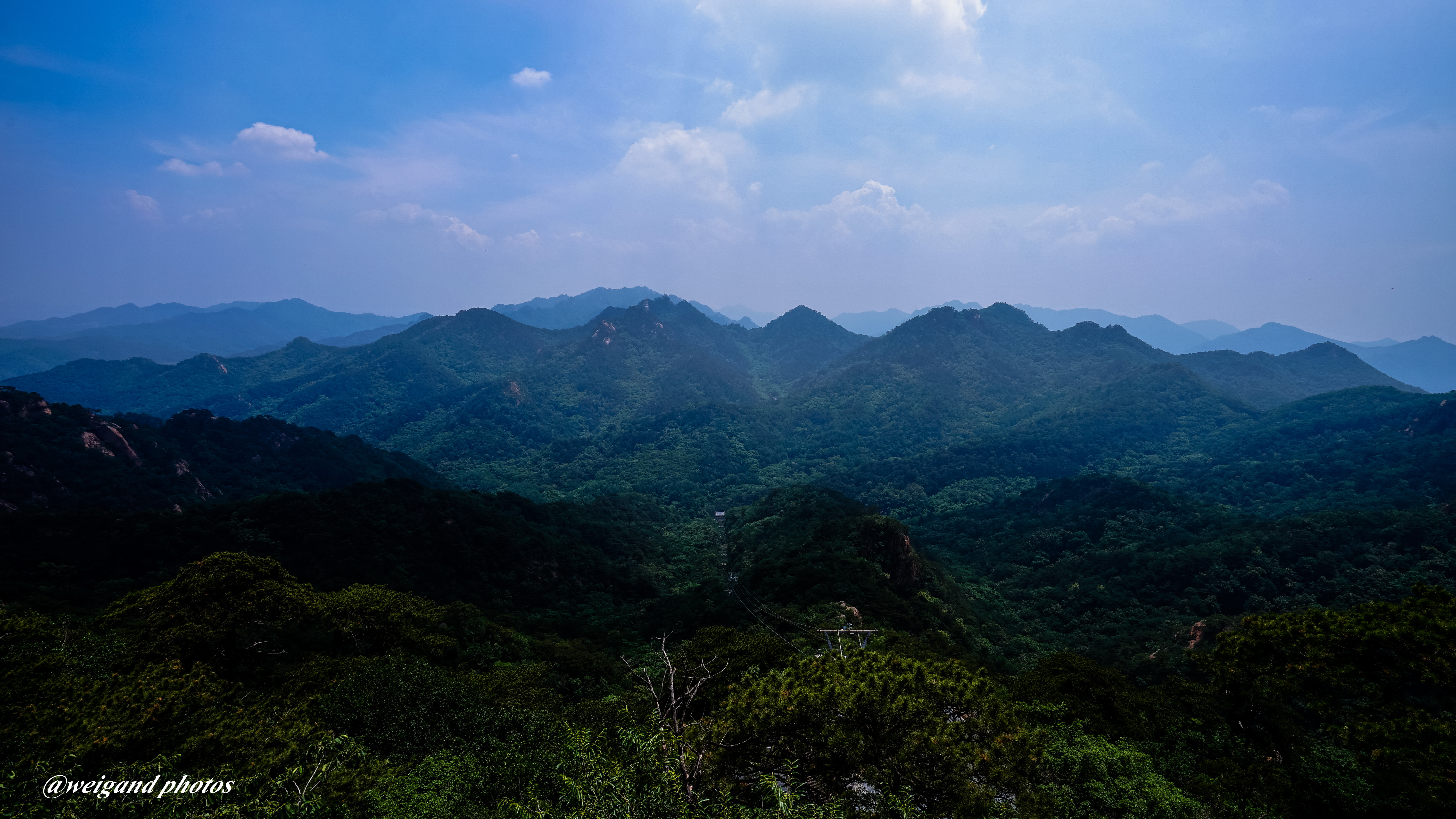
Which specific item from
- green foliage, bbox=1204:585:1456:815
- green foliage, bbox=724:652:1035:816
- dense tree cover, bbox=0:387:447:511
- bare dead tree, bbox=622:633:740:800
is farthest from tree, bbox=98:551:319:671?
dense tree cover, bbox=0:387:447:511

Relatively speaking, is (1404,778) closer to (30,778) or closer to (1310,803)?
(1310,803)

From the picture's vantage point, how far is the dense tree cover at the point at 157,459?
66125mm

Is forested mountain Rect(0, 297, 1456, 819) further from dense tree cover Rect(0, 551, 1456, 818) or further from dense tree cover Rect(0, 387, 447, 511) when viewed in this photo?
dense tree cover Rect(0, 387, 447, 511)

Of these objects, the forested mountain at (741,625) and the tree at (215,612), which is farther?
the tree at (215,612)

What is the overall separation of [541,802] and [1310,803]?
27235mm

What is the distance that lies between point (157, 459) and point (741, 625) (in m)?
90.7

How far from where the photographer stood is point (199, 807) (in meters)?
11.6

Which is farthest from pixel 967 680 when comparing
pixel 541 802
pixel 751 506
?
pixel 751 506

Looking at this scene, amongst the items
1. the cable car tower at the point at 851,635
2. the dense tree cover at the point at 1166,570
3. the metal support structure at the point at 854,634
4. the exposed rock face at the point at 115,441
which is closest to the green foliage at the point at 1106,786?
the metal support structure at the point at 854,634

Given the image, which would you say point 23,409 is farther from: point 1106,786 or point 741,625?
point 1106,786

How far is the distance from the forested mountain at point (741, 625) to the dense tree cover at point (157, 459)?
58 cm

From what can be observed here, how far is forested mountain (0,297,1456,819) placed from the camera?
15141mm

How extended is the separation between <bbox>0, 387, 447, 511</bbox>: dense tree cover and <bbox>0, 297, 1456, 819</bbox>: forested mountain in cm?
58

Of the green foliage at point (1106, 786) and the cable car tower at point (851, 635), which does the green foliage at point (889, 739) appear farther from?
the cable car tower at point (851, 635)
